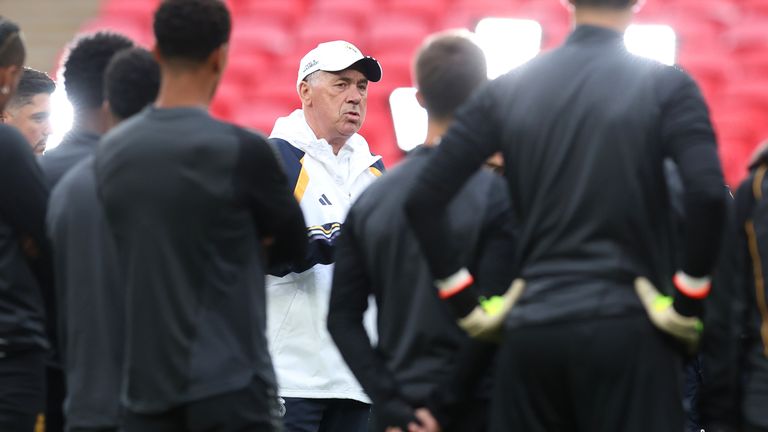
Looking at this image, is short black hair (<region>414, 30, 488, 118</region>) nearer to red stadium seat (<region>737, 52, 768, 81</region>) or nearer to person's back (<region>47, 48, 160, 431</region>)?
person's back (<region>47, 48, 160, 431</region>)

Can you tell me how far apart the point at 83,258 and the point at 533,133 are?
0.95 meters

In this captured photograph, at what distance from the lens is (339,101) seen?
4320 mm

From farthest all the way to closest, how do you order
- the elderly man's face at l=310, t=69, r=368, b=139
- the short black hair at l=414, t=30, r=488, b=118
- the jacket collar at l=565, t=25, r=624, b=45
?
the elderly man's face at l=310, t=69, r=368, b=139 < the short black hair at l=414, t=30, r=488, b=118 < the jacket collar at l=565, t=25, r=624, b=45

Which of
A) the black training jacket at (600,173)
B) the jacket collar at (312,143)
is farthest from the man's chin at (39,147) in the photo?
the black training jacket at (600,173)

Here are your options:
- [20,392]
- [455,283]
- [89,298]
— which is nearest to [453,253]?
[455,283]

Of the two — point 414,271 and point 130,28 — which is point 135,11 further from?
point 414,271

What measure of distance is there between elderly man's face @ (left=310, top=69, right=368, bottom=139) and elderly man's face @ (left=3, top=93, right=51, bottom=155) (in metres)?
0.83

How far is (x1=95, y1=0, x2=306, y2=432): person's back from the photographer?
2.50 metres

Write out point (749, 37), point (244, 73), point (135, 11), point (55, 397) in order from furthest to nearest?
point (135, 11), point (244, 73), point (749, 37), point (55, 397)

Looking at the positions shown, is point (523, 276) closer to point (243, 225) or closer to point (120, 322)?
point (243, 225)

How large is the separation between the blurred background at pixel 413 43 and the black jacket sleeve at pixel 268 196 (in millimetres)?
4748

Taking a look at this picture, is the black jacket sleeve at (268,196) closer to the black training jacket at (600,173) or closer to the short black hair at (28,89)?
the black training jacket at (600,173)

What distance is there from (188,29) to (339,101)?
5.70 ft

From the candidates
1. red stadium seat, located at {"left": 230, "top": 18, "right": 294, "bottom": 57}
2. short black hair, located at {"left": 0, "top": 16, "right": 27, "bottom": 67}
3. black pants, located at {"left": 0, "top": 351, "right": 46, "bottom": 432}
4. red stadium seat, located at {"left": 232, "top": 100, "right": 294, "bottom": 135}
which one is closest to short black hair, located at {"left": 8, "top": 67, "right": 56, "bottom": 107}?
short black hair, located at {"left": 0, "top": 16, "right": 27, "bottom": 67}
